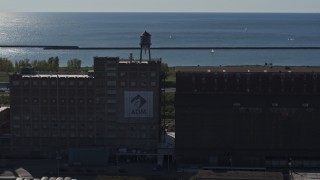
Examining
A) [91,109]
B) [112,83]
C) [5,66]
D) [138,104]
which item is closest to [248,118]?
[138,104]

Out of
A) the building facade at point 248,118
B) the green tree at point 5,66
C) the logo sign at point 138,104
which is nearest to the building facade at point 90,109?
the logo sign at point 138,104

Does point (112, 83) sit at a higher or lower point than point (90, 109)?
higher

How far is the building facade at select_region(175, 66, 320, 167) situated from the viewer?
33.3 metres

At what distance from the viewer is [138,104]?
35000mm

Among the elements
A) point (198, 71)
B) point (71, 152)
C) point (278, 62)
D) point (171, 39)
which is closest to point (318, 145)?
point (198, 71)

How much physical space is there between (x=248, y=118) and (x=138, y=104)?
543 cm

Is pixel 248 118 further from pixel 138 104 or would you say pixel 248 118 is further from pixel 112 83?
pixel 112 83

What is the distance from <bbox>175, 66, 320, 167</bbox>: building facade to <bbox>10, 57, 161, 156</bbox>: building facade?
2033 millimetres

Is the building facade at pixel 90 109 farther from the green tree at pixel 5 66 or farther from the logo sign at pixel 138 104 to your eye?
the green tree at pixel 5 66

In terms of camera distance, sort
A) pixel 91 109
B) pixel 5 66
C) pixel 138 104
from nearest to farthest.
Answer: pixel 138 104, pixel 91 109, pixel 5 66

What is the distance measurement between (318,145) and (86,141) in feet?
36.7

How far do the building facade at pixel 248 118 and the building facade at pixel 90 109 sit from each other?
203 centimetres

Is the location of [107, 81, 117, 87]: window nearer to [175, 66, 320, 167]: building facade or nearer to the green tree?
[175, 66, 320, 167]: building facade

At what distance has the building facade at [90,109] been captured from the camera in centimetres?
3488
